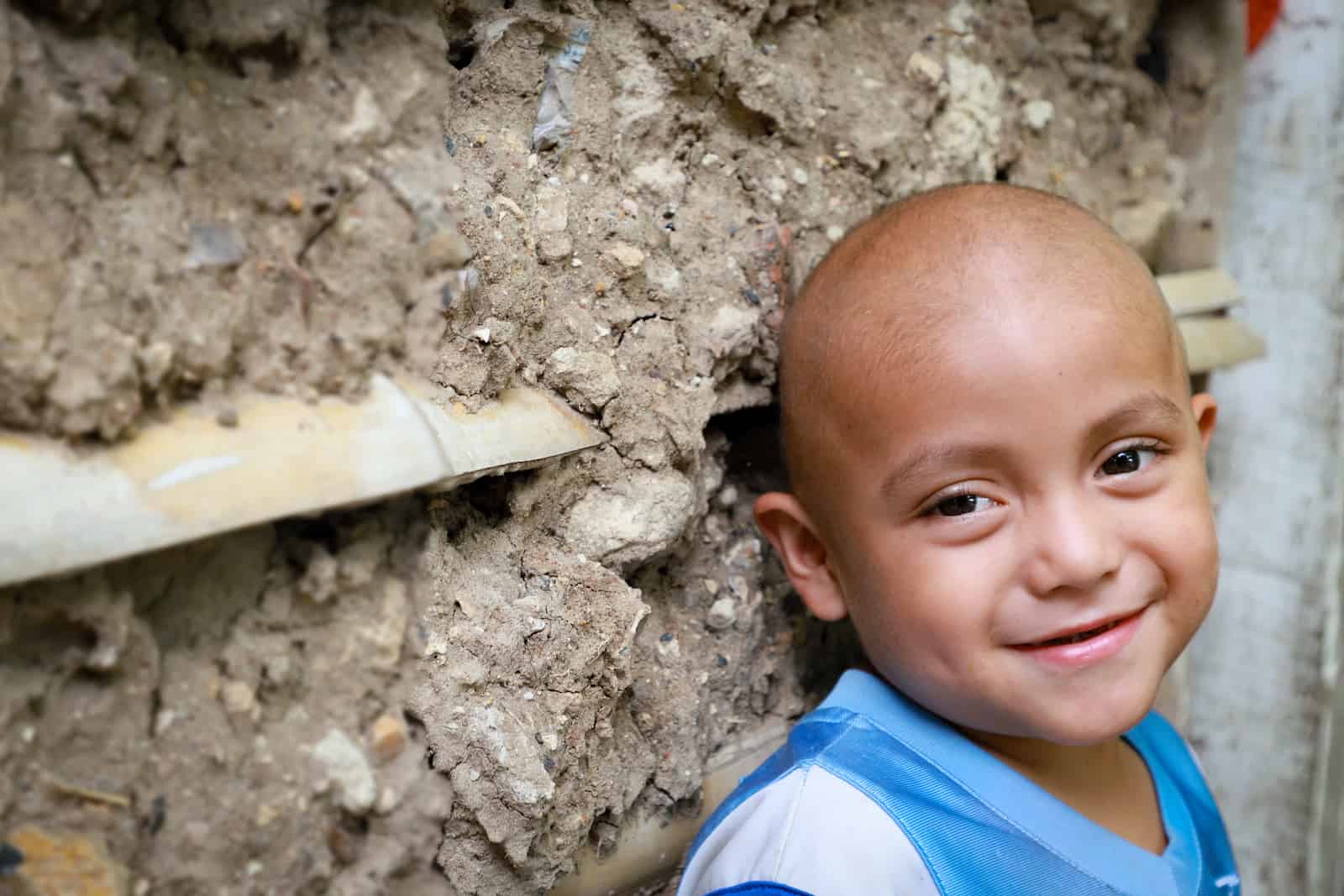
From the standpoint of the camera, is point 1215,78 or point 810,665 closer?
point 810,665

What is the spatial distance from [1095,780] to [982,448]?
45 centimetres

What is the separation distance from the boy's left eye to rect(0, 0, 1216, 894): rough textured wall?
1.06 ft

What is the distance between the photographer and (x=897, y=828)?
2.82ft

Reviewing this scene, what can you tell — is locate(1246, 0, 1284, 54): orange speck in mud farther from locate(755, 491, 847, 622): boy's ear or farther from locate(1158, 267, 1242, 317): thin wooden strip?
locate(755, 491, 847, 622): boy's ear

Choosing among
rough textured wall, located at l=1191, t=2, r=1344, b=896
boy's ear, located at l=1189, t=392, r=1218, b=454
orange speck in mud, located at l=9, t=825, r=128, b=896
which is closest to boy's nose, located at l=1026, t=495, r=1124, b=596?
boy's ear, located at l=1189, t=392, r=1218, b=454

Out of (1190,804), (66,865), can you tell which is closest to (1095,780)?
(1190,804)

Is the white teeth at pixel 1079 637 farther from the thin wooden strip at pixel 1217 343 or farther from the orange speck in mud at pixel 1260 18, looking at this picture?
the orange speck in mud at pixel 1260 18

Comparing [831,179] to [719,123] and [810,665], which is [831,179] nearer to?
[719,123]

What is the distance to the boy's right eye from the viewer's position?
90 centimetres

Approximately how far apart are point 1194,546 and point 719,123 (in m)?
0.57

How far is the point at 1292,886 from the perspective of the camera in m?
1.58

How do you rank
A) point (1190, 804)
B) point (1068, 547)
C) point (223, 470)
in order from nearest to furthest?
point (223, 470), point (1068, 547), point (1190, 804)

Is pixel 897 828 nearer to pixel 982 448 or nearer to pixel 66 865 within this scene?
pixel 982 448

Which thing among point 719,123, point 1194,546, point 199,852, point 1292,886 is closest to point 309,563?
point 199,852
